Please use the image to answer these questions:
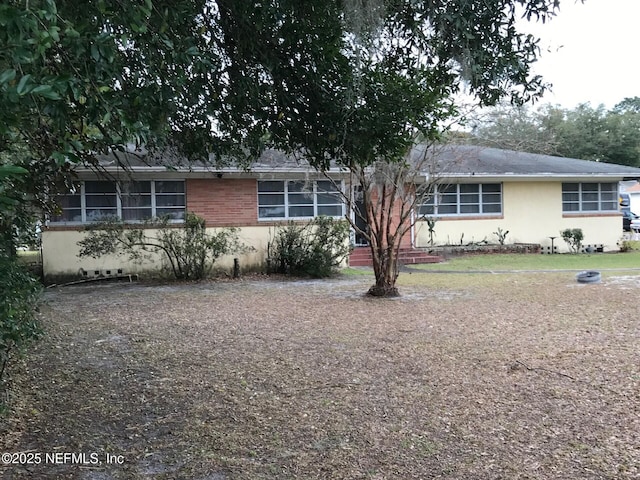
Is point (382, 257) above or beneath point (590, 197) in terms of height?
beneath

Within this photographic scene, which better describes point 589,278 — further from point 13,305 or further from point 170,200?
point 13,305

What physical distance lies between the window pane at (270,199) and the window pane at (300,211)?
43 centimetres

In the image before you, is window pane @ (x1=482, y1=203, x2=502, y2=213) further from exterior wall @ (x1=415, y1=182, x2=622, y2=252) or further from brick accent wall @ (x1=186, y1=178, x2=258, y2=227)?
brick accent wall @ (x1=186, y1=178, x2=258, y2=227)

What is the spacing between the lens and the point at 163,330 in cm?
777

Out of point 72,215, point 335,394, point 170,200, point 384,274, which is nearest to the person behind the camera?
point 335,394

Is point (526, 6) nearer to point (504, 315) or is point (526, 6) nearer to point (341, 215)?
point (504, 315)

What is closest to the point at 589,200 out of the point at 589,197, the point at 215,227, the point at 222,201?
the point at 589,197

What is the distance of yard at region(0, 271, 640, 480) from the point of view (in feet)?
11.5

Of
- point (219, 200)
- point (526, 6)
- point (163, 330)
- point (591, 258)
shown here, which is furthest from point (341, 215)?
point (526, 6)

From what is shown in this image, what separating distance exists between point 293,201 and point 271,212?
829 mm

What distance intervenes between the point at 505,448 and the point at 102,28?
3.66m

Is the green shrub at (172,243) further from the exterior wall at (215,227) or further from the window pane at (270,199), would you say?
the window pane at (270,199)

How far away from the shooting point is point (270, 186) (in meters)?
16.5

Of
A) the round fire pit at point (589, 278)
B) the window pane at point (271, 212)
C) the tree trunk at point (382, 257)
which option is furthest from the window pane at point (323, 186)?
the round fire pit at point (589, 278)
